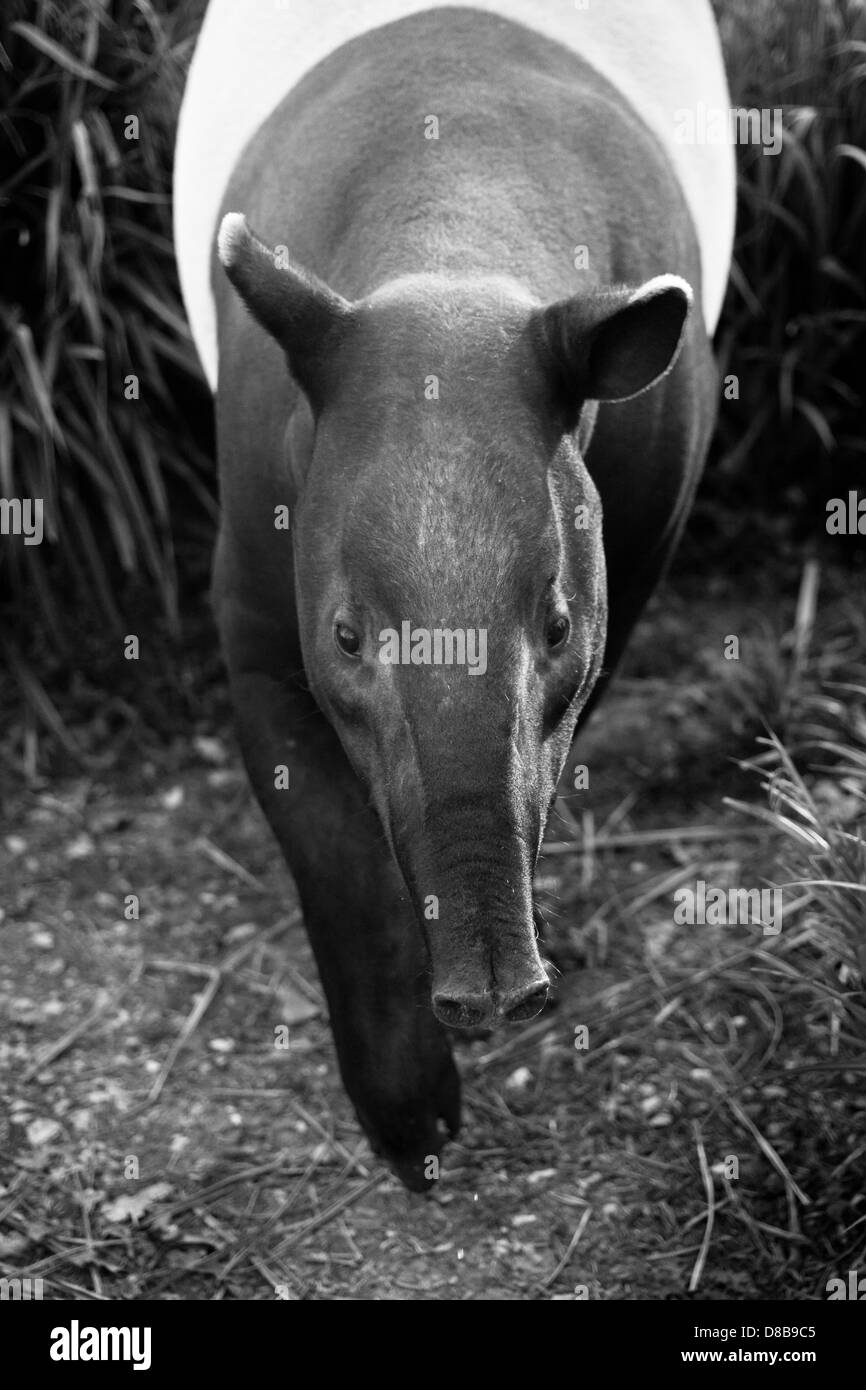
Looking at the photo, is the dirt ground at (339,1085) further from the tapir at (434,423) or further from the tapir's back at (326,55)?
the tapir's back at (326,55)

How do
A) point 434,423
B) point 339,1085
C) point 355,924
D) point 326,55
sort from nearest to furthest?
point 434,423, point 355,924, point 326,55, point 339,1085

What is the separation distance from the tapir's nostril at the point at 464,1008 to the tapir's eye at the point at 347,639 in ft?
1.84

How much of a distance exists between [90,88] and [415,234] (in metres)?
2.58

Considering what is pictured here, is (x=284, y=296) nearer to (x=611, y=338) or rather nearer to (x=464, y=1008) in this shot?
(x=611, y=338)

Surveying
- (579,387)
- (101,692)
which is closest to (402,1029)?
(579,387)

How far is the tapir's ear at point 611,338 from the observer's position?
2.80m

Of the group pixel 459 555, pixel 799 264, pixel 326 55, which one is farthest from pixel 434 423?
pixel 799 264

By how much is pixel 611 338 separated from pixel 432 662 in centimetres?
65

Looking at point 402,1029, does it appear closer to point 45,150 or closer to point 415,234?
point 415,234

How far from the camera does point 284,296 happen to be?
2.85 metres

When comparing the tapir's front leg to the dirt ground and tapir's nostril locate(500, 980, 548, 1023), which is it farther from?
tapir's nostril locate(500, 980, 548, 1023)

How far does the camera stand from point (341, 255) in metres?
3.33

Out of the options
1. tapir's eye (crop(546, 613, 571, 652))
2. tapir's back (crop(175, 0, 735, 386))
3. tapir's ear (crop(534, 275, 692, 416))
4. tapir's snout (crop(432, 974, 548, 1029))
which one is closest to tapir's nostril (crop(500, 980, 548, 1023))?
tapir's snout (crop(432, 974, 548, 1029))

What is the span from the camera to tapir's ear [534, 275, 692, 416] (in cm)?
280
